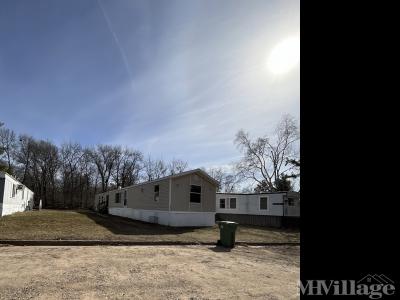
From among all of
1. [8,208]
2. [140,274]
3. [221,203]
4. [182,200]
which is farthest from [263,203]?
[140,274]

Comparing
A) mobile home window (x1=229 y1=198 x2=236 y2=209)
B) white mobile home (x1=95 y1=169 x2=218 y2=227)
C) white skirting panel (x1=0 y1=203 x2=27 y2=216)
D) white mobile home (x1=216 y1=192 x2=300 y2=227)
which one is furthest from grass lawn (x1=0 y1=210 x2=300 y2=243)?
mobile home window (x1=229 y1=198 x2=236 y2=209)

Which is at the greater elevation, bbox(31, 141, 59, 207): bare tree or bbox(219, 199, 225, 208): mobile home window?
bbox(31, 141, 59, 207): bare tree

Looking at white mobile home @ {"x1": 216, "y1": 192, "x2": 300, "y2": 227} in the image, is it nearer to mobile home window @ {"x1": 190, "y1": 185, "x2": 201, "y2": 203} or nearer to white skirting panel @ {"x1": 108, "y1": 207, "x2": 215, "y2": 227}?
white skirting panel @ {"x1": 108, "y1": 207, "x2": 215, "y2": 227}

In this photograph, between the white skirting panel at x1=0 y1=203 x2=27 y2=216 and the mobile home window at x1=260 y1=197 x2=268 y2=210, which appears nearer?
the white skirting panel at x1=0 y1=203 x2=27 y2=216

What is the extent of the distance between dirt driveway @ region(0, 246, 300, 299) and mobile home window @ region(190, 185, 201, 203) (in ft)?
35.6

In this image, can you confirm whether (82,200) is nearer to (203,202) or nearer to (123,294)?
(203,202)

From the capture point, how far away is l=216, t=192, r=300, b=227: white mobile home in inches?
1044

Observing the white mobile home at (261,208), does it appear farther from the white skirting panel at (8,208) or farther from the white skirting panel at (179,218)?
the white skirting panel at (8,208)

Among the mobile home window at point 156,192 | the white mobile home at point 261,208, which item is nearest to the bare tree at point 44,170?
→ the white mobile home at point 261,208

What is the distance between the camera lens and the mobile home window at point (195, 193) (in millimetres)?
22156

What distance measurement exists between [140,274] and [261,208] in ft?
73.4

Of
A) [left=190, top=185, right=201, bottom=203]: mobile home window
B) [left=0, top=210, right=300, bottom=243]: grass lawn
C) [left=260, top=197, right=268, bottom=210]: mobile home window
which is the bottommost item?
[left=0, top=210, right=300, bottom=243]: grass lawn
